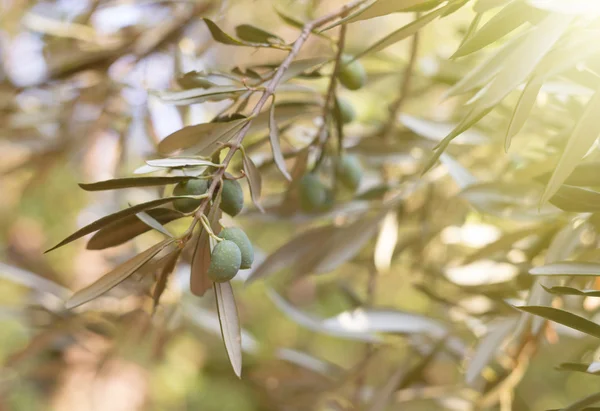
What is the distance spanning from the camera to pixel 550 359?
0.99 metres

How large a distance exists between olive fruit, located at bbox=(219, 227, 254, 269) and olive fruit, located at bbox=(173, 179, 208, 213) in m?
0.02

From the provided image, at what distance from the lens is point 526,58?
0.24m

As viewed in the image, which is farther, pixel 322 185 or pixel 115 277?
pixel 322 185

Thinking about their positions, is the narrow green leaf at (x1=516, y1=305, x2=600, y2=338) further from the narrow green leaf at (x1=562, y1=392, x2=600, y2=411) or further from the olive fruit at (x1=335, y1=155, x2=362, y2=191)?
the olive fruit at (x1=335, y1=155, x2=362, y2=191)

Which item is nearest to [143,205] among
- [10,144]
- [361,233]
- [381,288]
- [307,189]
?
[307,189]

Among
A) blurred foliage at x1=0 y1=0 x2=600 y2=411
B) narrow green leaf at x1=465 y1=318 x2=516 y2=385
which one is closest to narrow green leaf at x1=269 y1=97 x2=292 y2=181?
blurred foliage at x1=0 y1=0 x2=600 y2=411

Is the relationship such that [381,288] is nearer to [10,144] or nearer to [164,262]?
[10,144]

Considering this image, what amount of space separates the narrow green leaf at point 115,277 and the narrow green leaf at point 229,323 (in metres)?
0.03

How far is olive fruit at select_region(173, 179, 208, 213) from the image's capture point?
0.28 m

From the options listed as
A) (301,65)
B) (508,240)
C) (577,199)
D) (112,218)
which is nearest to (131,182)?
(112,218)

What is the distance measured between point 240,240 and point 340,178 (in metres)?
0.19

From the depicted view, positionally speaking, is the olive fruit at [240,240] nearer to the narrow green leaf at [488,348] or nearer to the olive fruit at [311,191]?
the olive fruit at [311,191]

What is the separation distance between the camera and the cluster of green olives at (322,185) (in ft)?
1.36

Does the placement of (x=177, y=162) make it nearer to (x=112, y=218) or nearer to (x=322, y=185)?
(x=112, y=218)
